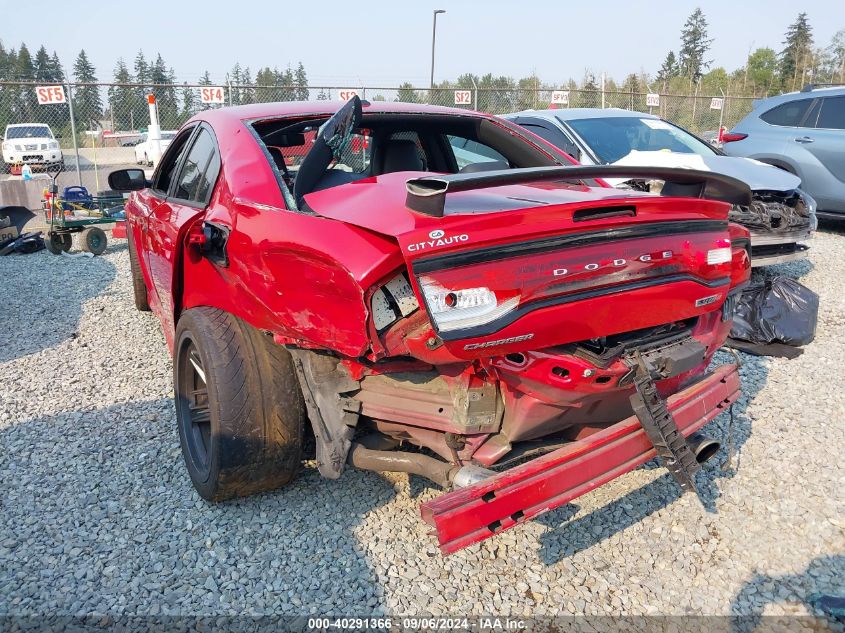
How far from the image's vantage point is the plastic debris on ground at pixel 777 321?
15.7 feet

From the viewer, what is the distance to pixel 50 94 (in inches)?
489

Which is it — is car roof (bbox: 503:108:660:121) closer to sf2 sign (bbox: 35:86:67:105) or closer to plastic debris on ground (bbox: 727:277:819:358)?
plastic debris on ground (bbox: 727:277:819:358)

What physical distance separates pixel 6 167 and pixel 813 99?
59.2 feet

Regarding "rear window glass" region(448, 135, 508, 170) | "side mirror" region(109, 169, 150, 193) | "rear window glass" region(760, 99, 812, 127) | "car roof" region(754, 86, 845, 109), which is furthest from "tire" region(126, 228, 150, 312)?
"car roof" region(754, 86, 845, 109)

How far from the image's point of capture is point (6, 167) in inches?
659

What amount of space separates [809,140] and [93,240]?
31.3 feet

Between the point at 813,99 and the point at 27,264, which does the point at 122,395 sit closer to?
the point at 27,264

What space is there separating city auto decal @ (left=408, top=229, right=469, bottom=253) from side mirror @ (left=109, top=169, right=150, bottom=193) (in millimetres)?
3267

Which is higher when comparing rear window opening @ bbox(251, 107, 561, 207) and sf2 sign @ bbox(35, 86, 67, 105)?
sf2 sign @ bbox(35, 86, 67, 105)

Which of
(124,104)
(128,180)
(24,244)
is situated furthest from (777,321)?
(124,104)

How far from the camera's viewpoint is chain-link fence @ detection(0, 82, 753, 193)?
529 inches

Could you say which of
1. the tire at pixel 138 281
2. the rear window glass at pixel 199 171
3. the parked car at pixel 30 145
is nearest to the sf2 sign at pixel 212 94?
the parked car at pixel 30 145

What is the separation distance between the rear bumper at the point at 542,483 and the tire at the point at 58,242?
8159 mm

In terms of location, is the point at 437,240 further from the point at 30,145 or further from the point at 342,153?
the point at 30,145
